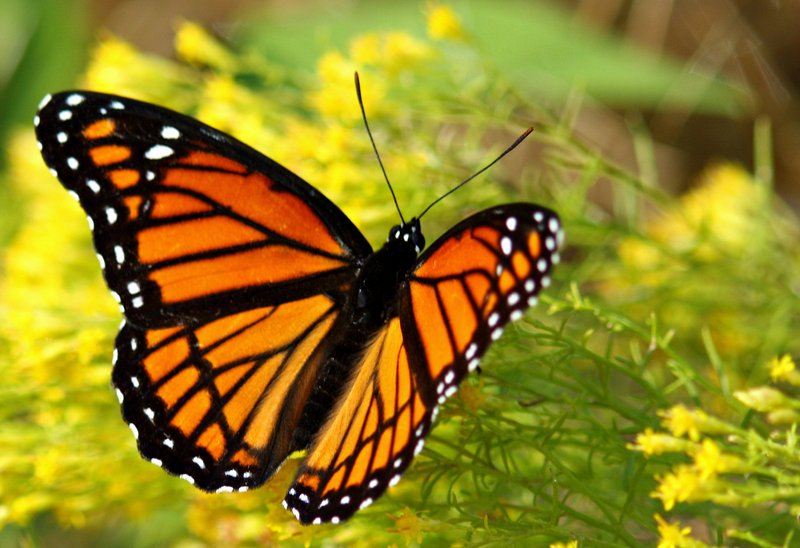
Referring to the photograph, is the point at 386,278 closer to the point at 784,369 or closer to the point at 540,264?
the point at 540,264

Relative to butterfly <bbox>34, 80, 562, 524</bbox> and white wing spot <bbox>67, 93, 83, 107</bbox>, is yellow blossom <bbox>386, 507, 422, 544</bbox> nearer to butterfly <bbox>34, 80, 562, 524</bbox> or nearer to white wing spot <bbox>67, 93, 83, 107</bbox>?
butterfly <bbox>34, 80, 562, 524</bbox>

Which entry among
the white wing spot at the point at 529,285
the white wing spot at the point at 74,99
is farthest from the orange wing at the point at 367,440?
the white wing spot at the point at 74,99

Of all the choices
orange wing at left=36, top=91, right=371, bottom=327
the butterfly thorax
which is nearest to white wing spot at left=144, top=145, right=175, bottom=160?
orange wing at left=36, top=91, right=371, bottom=327

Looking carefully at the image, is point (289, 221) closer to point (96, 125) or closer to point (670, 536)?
point (96, 125)

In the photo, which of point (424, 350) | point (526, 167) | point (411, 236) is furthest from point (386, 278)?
point (526, 167)

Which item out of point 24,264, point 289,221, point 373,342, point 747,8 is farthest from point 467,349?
point 747,8

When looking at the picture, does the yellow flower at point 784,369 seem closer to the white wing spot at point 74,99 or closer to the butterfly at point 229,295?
the butterfly at point 229,295
